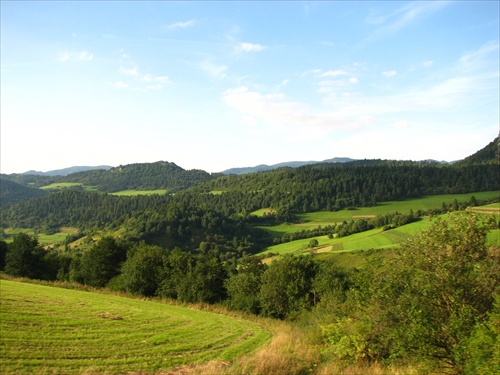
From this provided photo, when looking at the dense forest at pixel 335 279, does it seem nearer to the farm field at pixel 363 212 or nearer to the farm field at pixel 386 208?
the farm field at pixel 363 212

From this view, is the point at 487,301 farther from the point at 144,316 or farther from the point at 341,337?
the point at 144,316

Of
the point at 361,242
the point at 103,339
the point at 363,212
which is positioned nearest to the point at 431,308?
the point at 103,339

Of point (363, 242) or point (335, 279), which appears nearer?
point (335, 279)

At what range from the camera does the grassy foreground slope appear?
39.9ft

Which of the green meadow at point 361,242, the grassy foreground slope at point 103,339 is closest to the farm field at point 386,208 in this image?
the green meadow at point 361,242

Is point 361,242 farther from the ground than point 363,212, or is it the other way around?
point 363,212

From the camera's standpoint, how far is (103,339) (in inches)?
615

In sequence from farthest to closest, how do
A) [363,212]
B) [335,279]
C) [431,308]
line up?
[363,212] < [335,279] < [431,308]

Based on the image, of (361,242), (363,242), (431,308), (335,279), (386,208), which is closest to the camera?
(431,308)

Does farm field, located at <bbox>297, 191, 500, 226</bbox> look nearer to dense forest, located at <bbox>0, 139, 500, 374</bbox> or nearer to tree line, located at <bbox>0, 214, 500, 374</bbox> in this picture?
dense forest, located at <bbox>0, 139, 500, 374</bbox>

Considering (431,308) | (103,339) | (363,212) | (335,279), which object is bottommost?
(335,279)

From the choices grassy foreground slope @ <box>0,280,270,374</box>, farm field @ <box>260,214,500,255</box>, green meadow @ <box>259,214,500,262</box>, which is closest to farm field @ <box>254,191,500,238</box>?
farm field @ <box>260,214,500,255</box>

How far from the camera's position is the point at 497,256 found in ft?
42.7

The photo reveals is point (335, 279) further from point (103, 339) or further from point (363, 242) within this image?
point (363, 242)
